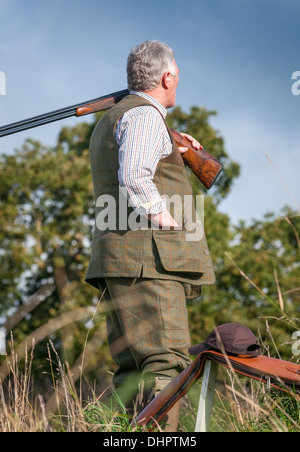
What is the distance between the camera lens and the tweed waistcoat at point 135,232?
2.82m

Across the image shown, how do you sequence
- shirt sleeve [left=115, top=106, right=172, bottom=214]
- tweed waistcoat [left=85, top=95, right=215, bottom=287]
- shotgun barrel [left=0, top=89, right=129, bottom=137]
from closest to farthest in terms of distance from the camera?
shirt sleeve [left=115, top=106, right=172, bottom=214]
tweed waistcoat [left=85, top=95, right=215, bottom=287]
shotgun barrel [left=0, top=89, right=129, bottom=137]

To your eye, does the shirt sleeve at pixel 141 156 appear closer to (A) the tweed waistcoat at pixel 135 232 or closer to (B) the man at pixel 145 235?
(B) the man at pixel 145 235

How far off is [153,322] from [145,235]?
428 millimetres

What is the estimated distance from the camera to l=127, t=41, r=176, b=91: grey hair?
3.01m

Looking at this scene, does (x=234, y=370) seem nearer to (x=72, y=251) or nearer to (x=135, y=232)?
(x=135, y=232)

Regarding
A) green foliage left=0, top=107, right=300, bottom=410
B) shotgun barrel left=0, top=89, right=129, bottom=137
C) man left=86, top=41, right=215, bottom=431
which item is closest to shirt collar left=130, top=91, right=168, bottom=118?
man left=86, top=41, right=215, bottom=431

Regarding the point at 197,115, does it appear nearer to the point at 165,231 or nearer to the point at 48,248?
the point at 48,248

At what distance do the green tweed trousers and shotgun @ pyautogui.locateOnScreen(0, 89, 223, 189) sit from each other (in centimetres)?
72

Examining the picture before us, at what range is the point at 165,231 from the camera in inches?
112

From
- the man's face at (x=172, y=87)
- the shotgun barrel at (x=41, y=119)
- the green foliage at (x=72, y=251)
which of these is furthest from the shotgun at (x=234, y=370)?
the green foliage at (x=72, y=251)

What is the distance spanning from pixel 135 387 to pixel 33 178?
523 inches

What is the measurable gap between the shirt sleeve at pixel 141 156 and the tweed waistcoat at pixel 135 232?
109 millimetres

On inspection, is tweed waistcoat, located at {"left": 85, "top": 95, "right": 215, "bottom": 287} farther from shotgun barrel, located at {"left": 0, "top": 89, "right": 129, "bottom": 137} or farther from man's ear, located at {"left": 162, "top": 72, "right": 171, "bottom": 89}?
shotgun barrel, located at {"left": 0, "top": 89, "right": 129, "bottom": 137}

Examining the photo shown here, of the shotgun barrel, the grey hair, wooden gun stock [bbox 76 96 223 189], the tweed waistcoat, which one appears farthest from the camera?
the shotgun barrel
